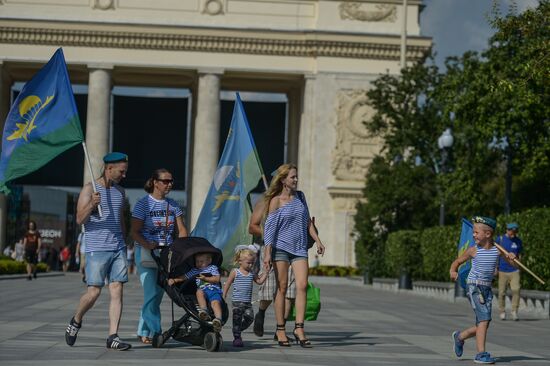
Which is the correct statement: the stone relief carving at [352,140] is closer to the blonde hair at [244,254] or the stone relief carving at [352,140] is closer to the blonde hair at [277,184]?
the blonde hair at [244,254]

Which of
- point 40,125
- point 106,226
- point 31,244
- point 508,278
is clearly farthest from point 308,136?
point 106,226

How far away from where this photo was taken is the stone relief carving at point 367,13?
7069 cm

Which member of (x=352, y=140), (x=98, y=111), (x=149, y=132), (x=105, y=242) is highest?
(x=98, y=111)

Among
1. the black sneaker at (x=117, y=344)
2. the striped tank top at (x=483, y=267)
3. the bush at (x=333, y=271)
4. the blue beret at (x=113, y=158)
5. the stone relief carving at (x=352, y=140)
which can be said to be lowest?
the black sneaker at (x=117, y=344)

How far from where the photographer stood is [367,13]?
70.9 meters

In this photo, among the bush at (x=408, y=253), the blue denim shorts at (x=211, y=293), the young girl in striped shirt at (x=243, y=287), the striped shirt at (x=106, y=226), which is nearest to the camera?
the striped shirt at (x=106, y=226)

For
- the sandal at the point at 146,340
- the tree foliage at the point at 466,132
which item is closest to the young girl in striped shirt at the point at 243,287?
A: the sandal at the point at 146,340

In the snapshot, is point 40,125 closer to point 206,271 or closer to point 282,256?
point 206,271

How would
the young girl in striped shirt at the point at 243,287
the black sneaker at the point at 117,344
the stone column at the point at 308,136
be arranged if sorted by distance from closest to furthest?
the black sneaker at the point at 117,344 < the young girl in striped shirt at the point at 243,287 < the stone column at the point at 308,136

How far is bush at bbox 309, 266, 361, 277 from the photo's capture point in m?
64.0

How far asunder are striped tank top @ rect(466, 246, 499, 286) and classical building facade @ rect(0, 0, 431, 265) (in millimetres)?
55020

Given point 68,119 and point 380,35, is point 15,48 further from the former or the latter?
point 68,119

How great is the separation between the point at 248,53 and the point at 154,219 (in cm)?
5701

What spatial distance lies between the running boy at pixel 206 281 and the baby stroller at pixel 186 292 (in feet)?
0.19
